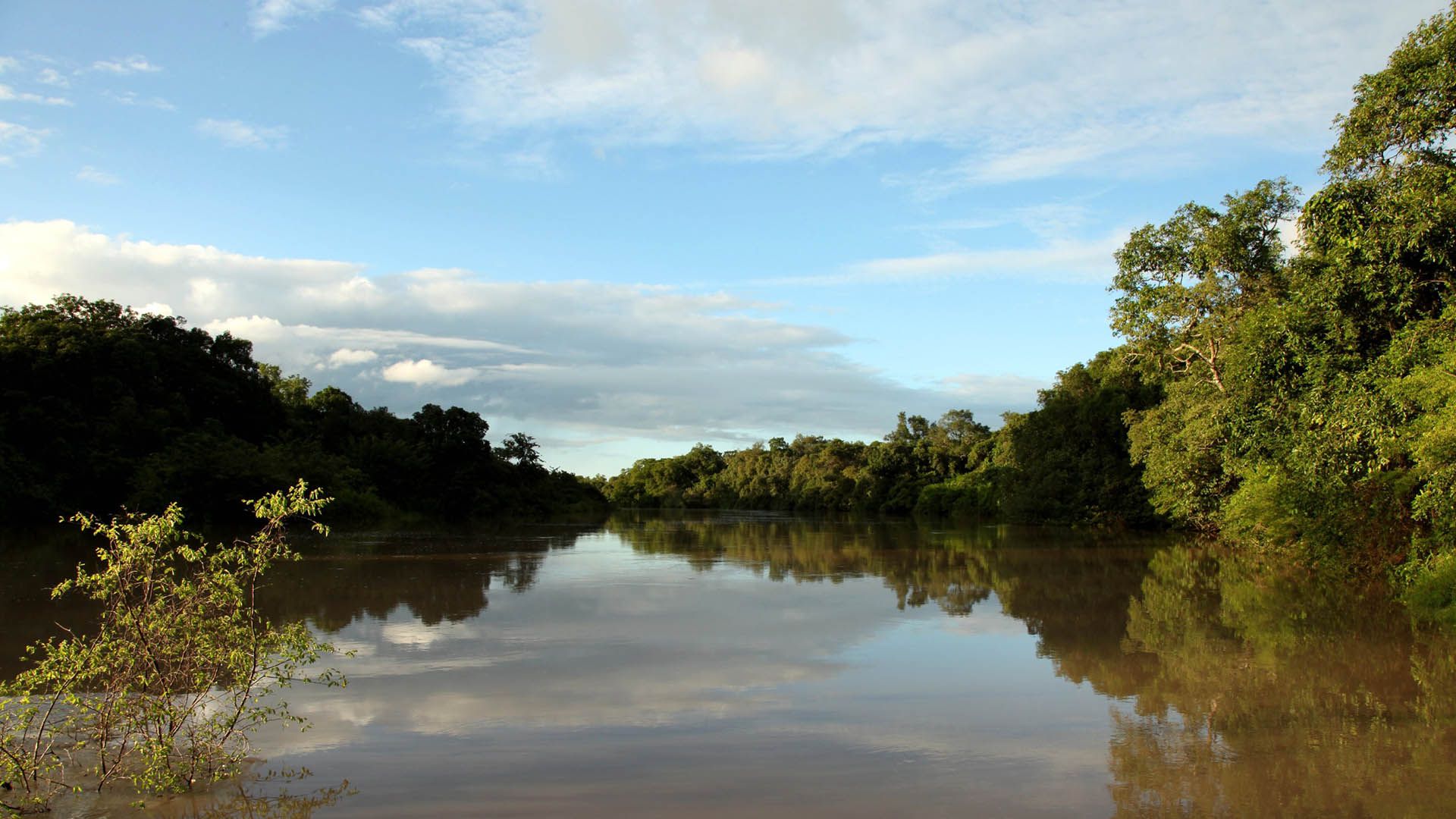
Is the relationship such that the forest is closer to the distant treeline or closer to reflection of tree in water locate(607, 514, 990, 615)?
the distant treeline

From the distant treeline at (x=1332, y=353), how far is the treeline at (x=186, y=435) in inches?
1184

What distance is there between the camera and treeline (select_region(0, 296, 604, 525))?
31156mm

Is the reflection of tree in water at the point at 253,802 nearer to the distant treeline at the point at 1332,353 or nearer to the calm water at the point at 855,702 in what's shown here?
the calm water at the point at 855,702

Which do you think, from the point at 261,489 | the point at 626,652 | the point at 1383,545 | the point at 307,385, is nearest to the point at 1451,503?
the point at 1383,545

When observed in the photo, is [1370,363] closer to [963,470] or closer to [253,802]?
[253,802]

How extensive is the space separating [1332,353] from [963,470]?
Answer: 5692cm

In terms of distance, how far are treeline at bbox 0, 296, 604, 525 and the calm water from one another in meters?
21.3

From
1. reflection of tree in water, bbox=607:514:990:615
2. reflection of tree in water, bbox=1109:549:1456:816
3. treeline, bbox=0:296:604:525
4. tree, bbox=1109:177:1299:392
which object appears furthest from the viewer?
treeline, bbox=0:296:604:525

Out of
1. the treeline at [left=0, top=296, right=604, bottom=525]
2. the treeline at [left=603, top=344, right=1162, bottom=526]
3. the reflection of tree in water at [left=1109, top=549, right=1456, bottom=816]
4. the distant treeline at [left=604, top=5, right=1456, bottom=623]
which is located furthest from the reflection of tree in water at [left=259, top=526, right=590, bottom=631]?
the treeline at [left=603, top=344, right=1162, bottom=526]

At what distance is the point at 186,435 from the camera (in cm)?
3600

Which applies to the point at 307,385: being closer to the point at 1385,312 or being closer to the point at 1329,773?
the point at 1385,312

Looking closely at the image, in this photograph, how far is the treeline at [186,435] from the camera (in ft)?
102

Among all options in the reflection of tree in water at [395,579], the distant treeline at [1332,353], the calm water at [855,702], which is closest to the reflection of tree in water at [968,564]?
the calm water at [855,702]

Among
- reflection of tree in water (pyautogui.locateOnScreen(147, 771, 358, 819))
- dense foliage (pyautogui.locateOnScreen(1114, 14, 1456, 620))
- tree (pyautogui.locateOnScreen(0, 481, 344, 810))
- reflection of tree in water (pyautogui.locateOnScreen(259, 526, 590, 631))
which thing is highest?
dense foliage (pyautogui.locateOnScreen(1114, 14, 1456, 620))
